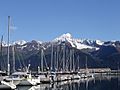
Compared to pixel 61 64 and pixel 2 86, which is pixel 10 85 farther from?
pixel 61 64

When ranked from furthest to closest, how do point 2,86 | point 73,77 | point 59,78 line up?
point 73,77
point 59,78
point 2,86

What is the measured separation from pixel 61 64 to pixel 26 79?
277 ft

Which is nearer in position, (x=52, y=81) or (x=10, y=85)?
(x=10, y=85)

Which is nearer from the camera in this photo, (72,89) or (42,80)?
(72,89)

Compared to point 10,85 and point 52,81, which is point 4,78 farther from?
point 52,81

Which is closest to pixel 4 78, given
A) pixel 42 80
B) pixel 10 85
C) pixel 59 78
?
pixel 10 85

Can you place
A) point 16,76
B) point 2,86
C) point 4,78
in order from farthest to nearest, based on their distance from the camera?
point 16,76
point 4,78
point 2,86

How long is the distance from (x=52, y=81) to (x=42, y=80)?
490cm

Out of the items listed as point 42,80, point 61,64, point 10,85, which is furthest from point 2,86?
point 61,64

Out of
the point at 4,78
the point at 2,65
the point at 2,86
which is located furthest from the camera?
the point at 2,65

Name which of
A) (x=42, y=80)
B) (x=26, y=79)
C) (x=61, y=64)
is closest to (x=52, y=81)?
(x=42, y=80)

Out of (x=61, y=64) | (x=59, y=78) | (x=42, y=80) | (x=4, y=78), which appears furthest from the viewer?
(x=61, y=64)

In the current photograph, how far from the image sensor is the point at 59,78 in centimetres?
14062

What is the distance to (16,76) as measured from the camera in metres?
106
